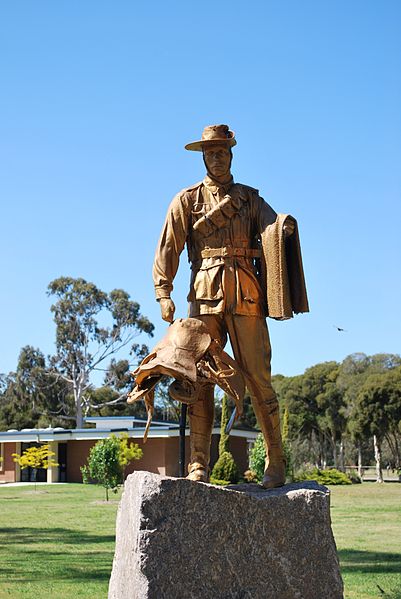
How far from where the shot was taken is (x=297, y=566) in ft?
19.4

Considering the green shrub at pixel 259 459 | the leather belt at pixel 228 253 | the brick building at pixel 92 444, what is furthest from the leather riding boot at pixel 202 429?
the brick building at pixel 92 444

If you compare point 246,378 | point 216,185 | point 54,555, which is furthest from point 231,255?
point 54,555

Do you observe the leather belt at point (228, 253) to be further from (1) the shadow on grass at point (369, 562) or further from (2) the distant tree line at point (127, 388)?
(2) the distant tree line at point (127, 388)

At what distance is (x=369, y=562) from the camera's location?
11.8 metres

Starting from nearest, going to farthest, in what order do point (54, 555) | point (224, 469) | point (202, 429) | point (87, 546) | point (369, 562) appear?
point (202, 429) → point (369, 562) → point (54, 555) → point (87, 546) → point (224, 469)

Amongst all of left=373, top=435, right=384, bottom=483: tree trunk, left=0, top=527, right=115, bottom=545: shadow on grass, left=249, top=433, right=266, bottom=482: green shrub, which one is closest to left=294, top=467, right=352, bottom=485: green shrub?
left=373, top=435, right=384, bottom=483: tree trunk

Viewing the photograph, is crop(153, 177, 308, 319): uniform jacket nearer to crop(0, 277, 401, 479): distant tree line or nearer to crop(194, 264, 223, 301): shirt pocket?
crop(194, 264, 223, 301): shirt pocket

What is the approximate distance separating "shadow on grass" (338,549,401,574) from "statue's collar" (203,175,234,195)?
6103mm

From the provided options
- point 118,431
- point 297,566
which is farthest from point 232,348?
point 118,431

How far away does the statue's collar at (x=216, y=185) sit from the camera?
665 centimetres

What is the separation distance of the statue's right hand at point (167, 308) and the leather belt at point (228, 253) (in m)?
0.43

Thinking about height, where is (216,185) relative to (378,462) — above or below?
above

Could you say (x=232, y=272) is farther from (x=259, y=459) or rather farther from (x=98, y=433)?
(x=98, y=433)

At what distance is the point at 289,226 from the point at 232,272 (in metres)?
0.55
